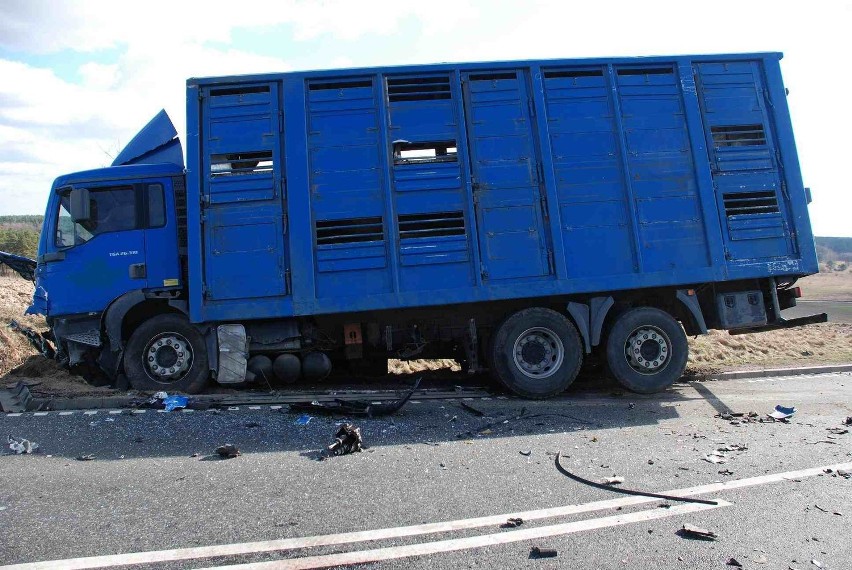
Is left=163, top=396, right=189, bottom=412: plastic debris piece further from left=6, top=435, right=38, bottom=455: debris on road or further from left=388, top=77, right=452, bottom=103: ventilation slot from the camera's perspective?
left=388, top=77, right=452, bottom=103: ventilation slot

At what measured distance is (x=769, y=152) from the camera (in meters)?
7.12

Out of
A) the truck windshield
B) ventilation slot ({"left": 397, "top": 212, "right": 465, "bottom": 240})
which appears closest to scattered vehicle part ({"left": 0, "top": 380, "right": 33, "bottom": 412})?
the truck windshield

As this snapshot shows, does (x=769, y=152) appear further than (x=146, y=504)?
Yes

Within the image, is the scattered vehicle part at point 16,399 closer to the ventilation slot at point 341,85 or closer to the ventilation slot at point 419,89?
the ventilation slot at point 341,85

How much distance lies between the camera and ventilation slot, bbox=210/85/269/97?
6641 millimetres

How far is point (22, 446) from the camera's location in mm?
4676

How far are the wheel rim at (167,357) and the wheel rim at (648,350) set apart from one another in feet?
16.9

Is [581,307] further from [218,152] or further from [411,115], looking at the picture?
[218,152]

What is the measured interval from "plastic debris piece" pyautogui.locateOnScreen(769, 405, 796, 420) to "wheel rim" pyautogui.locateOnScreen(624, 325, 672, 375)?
1214mm

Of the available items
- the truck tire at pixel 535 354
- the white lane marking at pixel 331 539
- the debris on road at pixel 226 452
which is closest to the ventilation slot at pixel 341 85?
the truck tire at pixel 535 354

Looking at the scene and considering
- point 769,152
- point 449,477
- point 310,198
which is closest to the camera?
point 449,477

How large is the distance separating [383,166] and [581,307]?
111 inches

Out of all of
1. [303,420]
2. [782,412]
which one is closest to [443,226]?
[303,420]

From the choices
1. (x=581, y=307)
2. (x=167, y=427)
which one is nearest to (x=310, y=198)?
(x=167, y=427)
